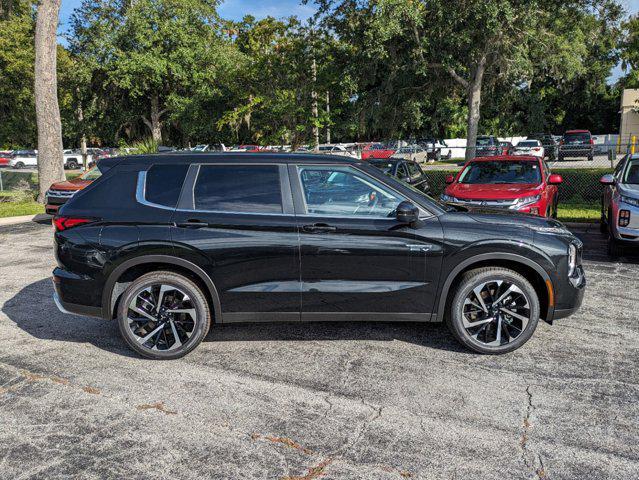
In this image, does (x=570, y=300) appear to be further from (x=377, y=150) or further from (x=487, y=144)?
(x=487, y=144)

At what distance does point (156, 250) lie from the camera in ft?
14.7

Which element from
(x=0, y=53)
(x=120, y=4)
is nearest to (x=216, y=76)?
(x=0, y=53)

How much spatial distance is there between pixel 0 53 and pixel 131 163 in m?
26.9

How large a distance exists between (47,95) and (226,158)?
1490 centimetres

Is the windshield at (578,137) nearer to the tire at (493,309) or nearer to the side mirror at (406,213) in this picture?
the tire at (493,309)

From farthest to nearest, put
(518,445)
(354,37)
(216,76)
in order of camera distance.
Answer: (216,76), (354,37), (518,445)

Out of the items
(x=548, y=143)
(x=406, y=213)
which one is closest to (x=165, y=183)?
(x=406, y=213)

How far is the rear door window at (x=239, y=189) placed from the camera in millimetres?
4586

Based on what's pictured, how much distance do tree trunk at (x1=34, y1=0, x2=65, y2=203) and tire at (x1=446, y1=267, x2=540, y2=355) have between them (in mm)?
16209

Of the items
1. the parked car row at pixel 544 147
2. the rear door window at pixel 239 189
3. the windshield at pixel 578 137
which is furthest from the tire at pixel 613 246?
the windshield at pixel 578 137

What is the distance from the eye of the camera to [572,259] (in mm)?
4652

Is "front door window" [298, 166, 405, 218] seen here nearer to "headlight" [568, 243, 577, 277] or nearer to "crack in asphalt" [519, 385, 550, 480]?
"headlight" [568, 243, 577, 277]

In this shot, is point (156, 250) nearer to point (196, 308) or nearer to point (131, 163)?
point (196, 308)

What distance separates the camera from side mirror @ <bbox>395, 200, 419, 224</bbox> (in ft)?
14.4
